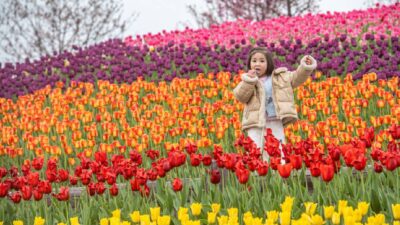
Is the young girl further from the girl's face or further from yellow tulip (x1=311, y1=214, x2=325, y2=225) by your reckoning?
yellow tulip (x1=311, y1=214, x2=325, y2=225)

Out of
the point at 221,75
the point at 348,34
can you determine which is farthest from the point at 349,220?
the point at 348,34

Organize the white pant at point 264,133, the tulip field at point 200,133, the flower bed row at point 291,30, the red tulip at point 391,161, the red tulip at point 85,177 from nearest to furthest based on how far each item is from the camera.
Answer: the red tulip at point 391,161 → the tulip field at point 200,133 → the red tulip at point 85,177 → the white pant at point 264,133 → the flower bed row at point 291,30

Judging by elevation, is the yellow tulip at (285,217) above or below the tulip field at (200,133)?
below

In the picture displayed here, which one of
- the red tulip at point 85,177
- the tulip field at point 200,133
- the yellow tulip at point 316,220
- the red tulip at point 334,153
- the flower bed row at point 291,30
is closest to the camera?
the yellow tulip at point 316,220

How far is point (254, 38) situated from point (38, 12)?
10.5 m

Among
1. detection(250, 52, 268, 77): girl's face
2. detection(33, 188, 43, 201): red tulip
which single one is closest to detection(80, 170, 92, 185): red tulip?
detection(33, 188, 43, 201): red tulip

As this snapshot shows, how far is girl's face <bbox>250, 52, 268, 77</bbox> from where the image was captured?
6093 millimetres

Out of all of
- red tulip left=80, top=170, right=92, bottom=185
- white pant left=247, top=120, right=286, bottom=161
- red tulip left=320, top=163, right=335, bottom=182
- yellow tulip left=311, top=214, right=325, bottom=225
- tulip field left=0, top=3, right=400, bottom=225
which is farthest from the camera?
white pant left=247, top=120, right=286, bottom=161

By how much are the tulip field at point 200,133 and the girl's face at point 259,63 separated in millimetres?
790

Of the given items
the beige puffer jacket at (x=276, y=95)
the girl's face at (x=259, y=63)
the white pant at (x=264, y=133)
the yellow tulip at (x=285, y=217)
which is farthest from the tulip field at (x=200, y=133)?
the girl's face at (x=259, y=63)

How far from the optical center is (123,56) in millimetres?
14297

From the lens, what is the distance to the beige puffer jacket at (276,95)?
5.95 m

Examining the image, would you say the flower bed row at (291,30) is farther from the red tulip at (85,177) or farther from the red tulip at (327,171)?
the red tulip at (327,171)

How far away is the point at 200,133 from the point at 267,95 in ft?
3.48
